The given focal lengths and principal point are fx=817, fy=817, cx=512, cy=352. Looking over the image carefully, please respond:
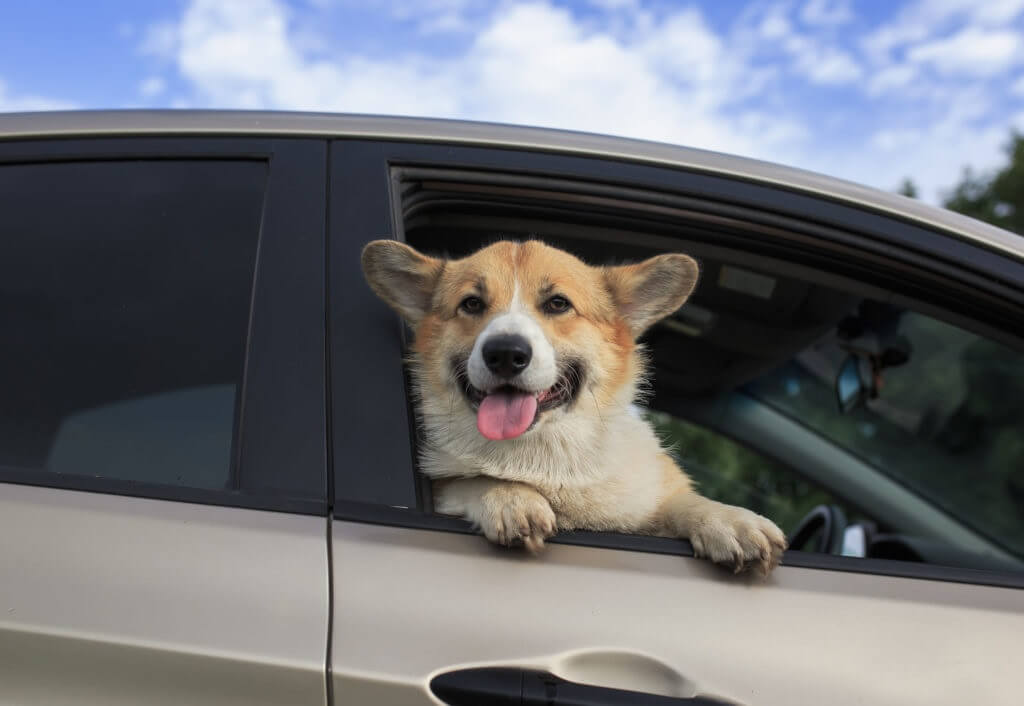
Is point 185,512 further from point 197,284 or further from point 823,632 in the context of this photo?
point 823,632

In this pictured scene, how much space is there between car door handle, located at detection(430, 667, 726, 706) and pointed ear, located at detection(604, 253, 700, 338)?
1.16m

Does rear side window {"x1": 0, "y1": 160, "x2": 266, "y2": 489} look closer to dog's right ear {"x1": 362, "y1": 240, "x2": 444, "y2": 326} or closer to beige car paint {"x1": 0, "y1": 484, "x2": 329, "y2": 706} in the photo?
beige car paint {"x1": 0, "y1": 484, "x2": 329, "y2": 706}

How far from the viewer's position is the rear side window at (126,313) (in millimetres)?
1730

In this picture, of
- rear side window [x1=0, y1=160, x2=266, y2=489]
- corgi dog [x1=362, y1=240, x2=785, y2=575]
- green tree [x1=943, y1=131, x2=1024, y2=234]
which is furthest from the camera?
green tree [x1=943, y1=131, x2=1024, y2=234]

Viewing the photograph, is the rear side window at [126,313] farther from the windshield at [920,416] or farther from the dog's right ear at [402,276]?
the windshield at [920,416]

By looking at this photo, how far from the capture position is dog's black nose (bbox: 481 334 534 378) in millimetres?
2016

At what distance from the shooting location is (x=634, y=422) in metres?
2.39

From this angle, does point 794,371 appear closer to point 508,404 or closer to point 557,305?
point 557,305

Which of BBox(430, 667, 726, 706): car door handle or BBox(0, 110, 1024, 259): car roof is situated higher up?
BBox(0, 110, 1024, 259): car roof

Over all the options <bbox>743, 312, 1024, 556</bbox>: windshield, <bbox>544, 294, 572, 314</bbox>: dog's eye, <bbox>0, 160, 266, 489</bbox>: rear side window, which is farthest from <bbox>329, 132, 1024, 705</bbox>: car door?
<bbox>743, 312, 1024, 556</bbox>: windshield

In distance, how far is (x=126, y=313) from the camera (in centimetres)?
183

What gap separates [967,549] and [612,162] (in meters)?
2.83

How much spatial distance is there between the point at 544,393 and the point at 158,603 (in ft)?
3.50

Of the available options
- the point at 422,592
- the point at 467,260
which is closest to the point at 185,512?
the point at 422,592
